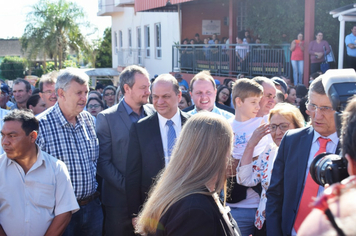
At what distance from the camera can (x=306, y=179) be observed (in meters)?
2.70

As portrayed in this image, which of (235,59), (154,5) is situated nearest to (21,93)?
(235,59)

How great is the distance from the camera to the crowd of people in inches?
84.5

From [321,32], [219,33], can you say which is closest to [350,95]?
[321,32]

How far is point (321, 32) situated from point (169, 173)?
379 inches

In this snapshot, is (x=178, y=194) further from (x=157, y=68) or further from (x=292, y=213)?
(x=157, y=68)

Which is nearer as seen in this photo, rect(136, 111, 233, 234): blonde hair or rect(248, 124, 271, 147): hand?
rect(136, 111, 233, 234): blonde hair

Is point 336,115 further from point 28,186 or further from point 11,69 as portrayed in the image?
point 11,69

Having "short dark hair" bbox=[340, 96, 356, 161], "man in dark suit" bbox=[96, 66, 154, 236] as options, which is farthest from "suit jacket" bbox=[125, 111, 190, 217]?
"short dark hair" bbox=[340, 96, 356, 161]

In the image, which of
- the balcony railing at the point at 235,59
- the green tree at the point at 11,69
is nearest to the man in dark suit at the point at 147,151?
the balcony railing at the point at 235,59

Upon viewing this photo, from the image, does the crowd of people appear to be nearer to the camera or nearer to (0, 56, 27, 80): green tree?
the camera

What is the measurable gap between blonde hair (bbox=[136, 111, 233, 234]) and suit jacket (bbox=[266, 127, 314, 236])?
0.76m

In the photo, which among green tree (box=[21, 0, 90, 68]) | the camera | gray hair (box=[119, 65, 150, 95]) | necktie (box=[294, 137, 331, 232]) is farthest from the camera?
green tree (box=[21, 0, 90, 68])

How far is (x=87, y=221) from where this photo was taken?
382 cm

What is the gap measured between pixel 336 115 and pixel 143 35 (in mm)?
23881
